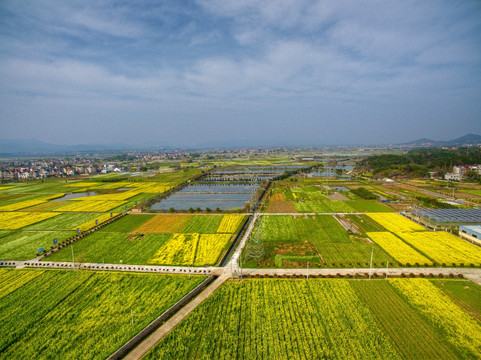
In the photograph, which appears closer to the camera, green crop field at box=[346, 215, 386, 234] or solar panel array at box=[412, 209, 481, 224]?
solar panel array at box=[412, 209, 481, 224]

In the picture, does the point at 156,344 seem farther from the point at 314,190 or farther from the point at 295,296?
the point at 314,190

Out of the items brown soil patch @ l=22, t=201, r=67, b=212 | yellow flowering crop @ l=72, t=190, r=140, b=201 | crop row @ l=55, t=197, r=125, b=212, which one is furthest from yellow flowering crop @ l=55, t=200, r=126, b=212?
yellow flowering crop @ l=72, t=190, r=140, b=201

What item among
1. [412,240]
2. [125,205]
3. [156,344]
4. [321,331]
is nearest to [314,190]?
[412,240]

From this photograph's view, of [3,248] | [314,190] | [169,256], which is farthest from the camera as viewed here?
[314,190]

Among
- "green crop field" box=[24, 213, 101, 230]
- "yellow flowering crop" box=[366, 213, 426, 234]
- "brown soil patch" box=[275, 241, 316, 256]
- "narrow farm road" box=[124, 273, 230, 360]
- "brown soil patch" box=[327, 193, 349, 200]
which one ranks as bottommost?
"narrow farm road" box=[124, 273, 230, 360]

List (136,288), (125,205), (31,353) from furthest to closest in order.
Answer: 1. (125,205)
2. (136,288)
3. (31,353)

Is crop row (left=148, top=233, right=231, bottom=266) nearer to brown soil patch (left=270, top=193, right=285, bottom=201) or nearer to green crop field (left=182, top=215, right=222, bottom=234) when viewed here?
green crop field (left=182, top=215, right=222, bottom=234)

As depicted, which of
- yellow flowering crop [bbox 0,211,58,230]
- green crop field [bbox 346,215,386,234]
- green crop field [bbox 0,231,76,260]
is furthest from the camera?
yellow flowering crop [bbox 0,211,58,230]
